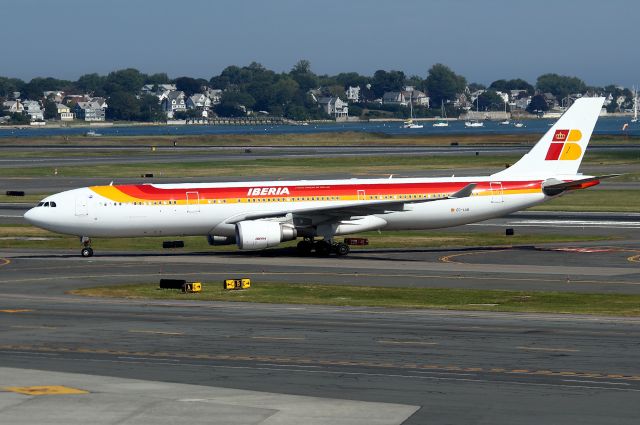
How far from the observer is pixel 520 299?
47.8 meters

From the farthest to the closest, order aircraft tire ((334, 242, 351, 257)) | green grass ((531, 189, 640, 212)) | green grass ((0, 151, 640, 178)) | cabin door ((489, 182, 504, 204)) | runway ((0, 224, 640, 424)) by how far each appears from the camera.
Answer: green grass ((0, 151, 640, 178))
green grass ((531, 189, 640, 212))
cabin door ((489, 182, 504, 204))
aircraft tire ((334, 242, 351, 257))
runway ((0, 224, 640, 424))

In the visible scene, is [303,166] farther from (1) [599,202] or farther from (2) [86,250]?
(2) [86,250]

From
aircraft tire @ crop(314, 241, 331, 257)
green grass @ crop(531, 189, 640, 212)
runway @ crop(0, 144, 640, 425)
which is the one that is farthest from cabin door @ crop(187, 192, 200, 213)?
green grass @ crop(531, 189, 640, 212)

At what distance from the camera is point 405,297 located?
49.1 m

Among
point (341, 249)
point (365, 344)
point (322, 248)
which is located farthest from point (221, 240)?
point (365, 344)

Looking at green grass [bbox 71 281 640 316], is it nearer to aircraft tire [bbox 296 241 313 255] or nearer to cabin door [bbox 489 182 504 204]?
aircraft tire [bbox 296 241 313 255]

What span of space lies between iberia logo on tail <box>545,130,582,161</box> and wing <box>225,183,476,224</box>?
709 cm

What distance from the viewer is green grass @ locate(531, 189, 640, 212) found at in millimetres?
90812

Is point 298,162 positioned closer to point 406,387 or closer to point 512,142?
point 512,142

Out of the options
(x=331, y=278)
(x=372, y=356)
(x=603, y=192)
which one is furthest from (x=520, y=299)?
(x=603, y=192)

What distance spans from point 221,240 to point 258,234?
4.49 metres

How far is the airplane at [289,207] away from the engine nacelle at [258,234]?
0.18 feet

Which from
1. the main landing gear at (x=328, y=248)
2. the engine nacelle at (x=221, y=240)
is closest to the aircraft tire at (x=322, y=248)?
the main landing gear at (x=328, y=248)

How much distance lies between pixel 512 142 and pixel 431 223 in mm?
132492
